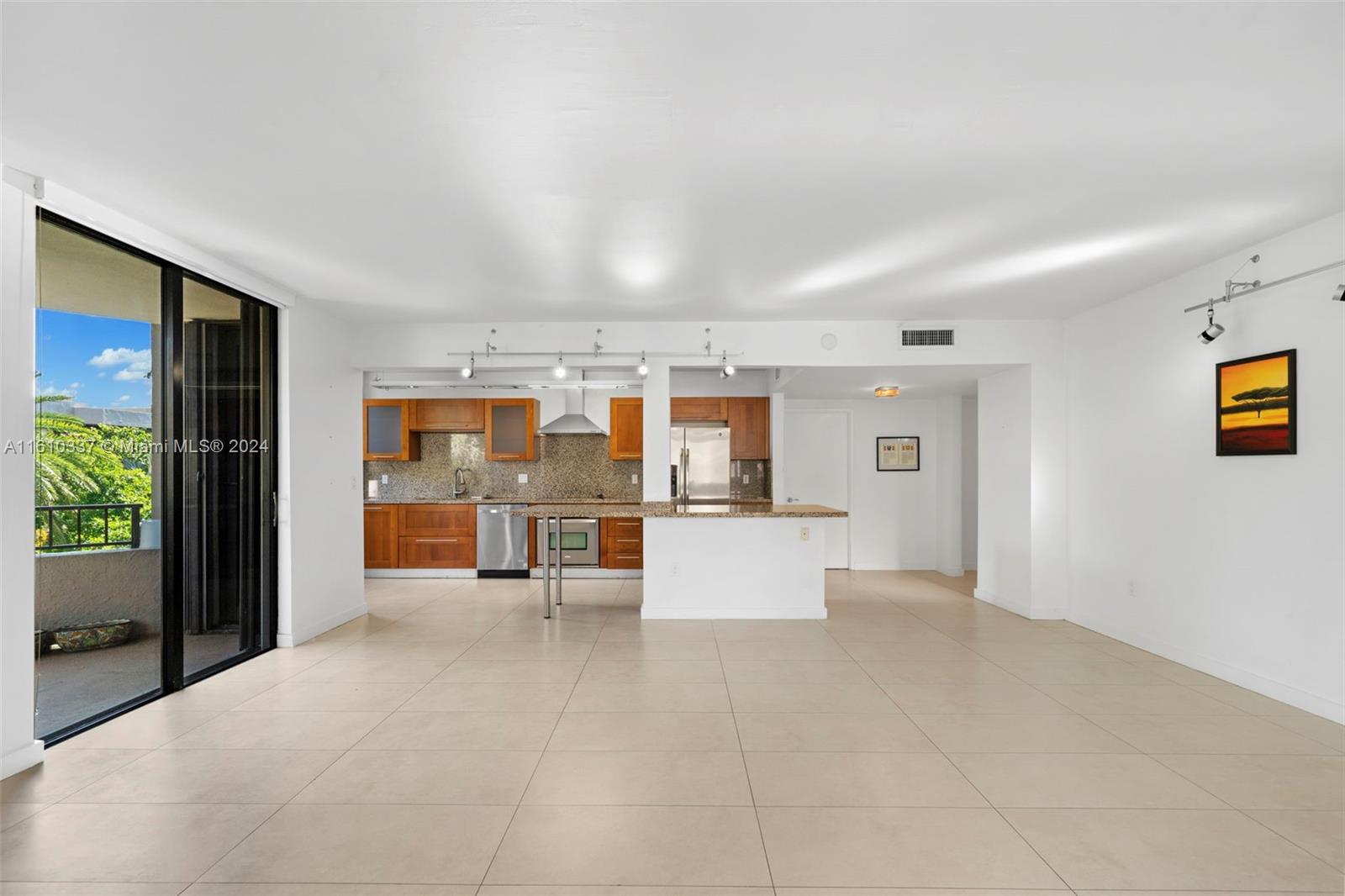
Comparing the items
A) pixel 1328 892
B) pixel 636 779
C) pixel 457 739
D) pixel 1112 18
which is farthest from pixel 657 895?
pixel 1112 18

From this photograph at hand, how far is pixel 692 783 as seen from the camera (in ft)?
9.09

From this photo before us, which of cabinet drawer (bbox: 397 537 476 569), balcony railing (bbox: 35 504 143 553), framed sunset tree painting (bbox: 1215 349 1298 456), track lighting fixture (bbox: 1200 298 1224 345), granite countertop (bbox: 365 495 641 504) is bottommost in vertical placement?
cabinet drawer (bbox: 397 537 476 569)

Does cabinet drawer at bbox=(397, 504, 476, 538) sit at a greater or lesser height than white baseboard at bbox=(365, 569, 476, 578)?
greater

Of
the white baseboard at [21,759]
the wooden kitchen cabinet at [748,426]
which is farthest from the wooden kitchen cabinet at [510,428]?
the white baseboard at [21,759]

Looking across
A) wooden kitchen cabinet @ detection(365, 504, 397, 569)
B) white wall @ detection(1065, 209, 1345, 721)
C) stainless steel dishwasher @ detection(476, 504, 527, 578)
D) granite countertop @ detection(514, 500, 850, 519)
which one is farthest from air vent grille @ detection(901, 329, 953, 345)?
wooden kitchen cabinet @ detection(365, 504, 397, 569)

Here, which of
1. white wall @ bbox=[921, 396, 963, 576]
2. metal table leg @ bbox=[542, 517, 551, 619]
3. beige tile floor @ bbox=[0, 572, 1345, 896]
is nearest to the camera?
beige tile floor @ bbox=[0, 572, 1345, 896]

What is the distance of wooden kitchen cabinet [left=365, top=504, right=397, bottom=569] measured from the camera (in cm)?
802

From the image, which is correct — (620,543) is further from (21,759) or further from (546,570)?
(21,759)

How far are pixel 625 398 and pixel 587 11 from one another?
6342 mm

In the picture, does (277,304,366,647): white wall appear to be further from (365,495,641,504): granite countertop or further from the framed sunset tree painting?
the framed sunset tree painting

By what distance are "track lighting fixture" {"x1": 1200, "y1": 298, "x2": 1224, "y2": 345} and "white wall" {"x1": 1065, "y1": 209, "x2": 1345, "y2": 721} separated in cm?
6

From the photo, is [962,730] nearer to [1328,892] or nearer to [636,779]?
[1328,892]

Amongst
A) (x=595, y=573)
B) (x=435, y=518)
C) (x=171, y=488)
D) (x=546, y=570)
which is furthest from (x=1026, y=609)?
(x=171, y=488)

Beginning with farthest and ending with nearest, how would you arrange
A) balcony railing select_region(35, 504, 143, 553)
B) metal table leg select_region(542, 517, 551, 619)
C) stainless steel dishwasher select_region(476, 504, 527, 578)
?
stainless steel dishwasher select_region(476, 504, 527, 578)
metal table leg select_region(542, 517, 551, 619)
balcony railing select_region(35, 504, 143, 553)
